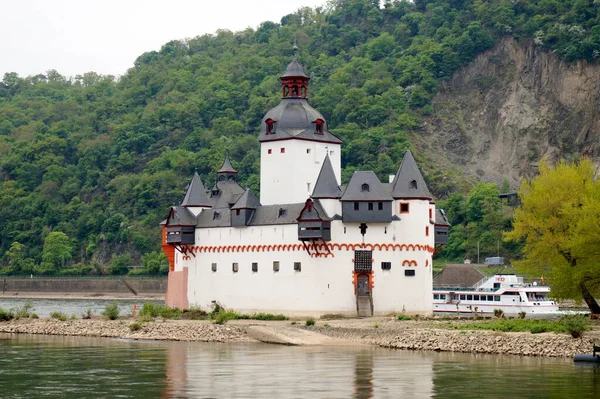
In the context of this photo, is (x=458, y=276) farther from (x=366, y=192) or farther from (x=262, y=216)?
(x=366, y=192)

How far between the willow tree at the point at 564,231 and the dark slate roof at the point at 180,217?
73.3 feet

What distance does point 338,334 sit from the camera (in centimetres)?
6844

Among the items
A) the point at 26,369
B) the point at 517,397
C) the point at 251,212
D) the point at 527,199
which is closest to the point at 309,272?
the point at 251,212

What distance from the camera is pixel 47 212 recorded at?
620 feet

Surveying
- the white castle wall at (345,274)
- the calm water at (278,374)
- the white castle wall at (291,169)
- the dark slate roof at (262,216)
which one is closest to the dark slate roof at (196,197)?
the dark slate roof at (262,216)

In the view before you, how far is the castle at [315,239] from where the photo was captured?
7819 centimetres

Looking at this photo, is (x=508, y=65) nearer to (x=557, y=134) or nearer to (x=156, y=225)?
(x=557, y=134)

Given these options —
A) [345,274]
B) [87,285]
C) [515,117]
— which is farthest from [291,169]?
[515,117]

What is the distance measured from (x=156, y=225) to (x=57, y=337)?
101 m

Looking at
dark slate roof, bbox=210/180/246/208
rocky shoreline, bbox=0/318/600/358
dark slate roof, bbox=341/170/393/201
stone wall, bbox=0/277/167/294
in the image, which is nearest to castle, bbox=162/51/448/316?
dark slate roof, bbox=341/170/393/201

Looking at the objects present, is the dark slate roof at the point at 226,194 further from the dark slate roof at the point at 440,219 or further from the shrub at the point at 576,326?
the shrub at the point at 576,326

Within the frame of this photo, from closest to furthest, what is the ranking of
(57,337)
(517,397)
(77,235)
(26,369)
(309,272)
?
1. (517,397)
2. (26,369)
3. (57,337)
4. (309,272)
5. (77,235)

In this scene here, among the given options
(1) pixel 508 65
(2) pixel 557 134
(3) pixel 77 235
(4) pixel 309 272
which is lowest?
(4) pixel 309 272

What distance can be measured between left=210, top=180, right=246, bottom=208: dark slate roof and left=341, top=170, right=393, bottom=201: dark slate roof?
11.8 metres
